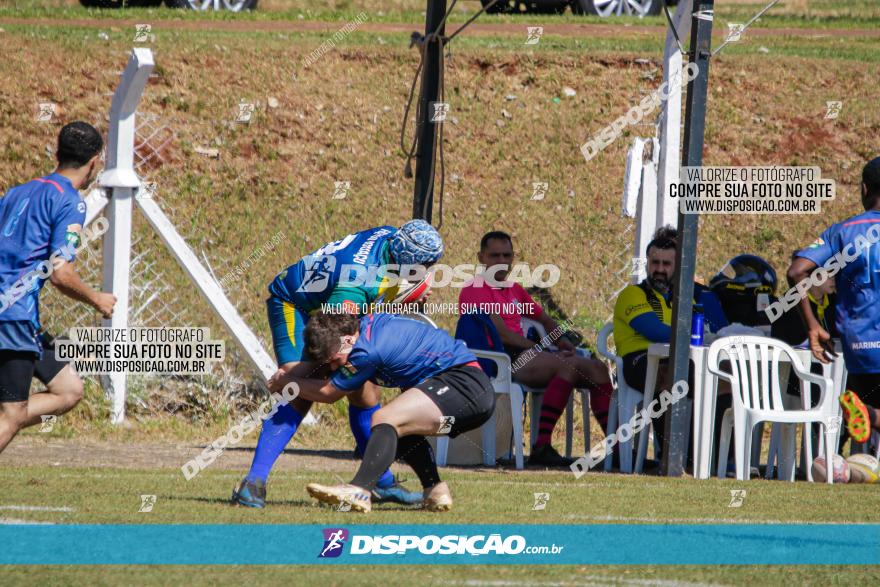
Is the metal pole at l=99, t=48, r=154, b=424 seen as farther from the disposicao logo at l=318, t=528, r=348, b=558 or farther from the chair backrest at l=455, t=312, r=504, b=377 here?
the disposicao logo at l=318, t=528, r=348, b=558

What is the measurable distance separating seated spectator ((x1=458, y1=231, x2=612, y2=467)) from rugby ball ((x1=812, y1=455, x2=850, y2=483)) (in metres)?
1.61

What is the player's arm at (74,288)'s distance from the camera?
677 cm

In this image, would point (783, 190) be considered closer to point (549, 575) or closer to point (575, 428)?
point (575, 428)

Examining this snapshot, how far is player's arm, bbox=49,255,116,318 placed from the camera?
6.77m

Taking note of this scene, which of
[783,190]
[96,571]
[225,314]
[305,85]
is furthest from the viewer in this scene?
[305,85]

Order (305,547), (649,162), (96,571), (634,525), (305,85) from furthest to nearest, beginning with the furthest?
(305,85) < (649,162) < (634,525) < (305,547) < (96,571)

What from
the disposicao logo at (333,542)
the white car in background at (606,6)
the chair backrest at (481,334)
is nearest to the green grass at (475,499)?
the disposicao logo at (333,542)

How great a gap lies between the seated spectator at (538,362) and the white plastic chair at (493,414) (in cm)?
23

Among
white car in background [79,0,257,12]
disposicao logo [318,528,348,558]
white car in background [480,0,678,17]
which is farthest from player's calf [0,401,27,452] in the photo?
white car in background [480,0,678,17]

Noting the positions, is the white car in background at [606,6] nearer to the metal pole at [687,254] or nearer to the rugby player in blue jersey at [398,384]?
the metal pole at [687,254]

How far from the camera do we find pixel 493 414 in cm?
929

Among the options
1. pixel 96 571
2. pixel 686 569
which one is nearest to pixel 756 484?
pixel 686 569

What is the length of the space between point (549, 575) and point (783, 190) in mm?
10361

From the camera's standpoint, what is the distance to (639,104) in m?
16.7
